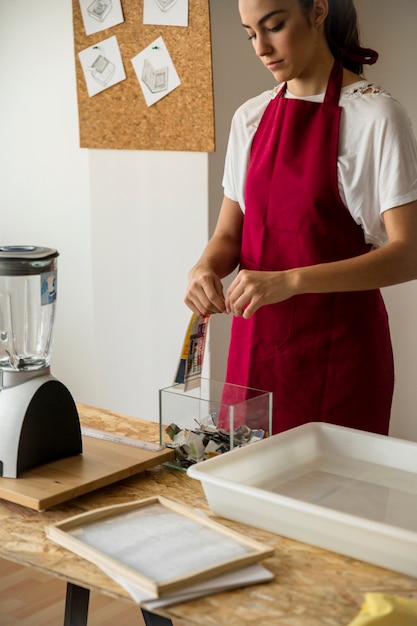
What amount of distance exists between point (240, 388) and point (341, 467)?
0.85 ft

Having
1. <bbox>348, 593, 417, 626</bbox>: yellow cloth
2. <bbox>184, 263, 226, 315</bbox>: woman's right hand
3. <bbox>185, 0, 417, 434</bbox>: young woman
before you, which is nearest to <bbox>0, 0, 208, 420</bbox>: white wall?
<bbox>185, 0, 417, 434</bbox>: young woman

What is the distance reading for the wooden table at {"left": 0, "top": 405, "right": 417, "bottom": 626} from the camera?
109 cm

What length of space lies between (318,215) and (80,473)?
0.79m

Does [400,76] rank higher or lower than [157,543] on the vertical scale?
higher

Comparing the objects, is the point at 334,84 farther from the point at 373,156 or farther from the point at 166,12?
the point at 166,12

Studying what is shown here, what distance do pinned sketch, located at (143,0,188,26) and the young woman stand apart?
1157 millimetres

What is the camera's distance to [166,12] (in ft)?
10.4

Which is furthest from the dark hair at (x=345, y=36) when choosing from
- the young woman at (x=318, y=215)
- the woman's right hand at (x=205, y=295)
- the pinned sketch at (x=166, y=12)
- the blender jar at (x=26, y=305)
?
the pinned sketch at (x=166, y=12)

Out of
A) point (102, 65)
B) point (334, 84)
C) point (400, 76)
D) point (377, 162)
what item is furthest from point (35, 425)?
point (400, 76)

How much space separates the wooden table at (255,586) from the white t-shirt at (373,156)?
76cm

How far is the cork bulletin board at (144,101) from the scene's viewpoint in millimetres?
3123

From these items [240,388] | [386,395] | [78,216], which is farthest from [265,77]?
[240,388]

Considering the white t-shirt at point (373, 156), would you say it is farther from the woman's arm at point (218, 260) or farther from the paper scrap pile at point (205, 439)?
the paper scrap pile at point (205, 439)

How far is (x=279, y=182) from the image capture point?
200 centimetres
